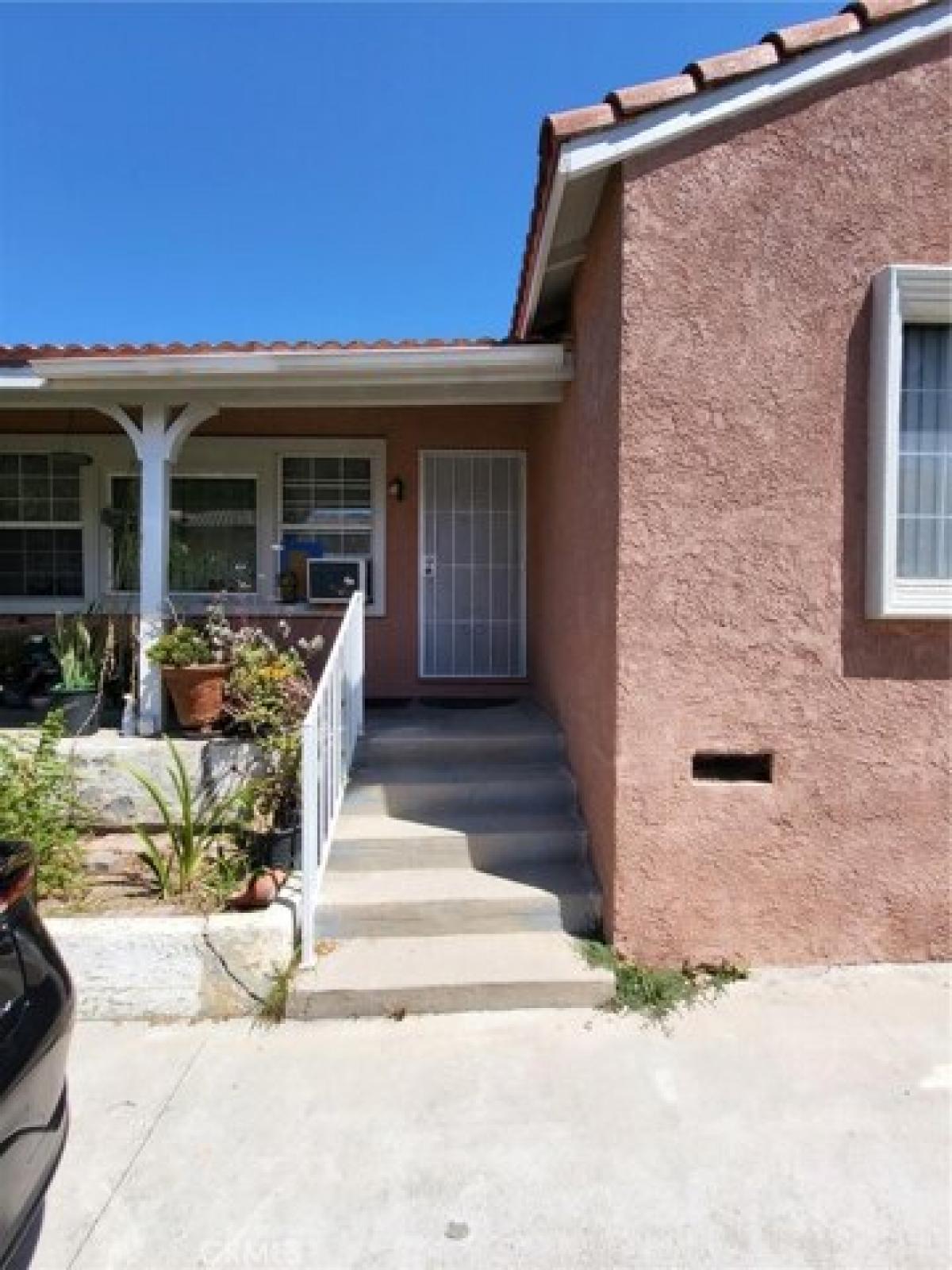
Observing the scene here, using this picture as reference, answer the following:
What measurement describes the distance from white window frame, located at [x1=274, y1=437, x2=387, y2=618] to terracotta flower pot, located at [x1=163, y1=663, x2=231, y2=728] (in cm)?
227

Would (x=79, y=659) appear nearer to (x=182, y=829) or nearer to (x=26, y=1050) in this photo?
(x=182, y=829)

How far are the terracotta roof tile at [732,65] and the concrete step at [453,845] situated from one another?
149 inches

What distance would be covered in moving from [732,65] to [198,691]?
436 cm

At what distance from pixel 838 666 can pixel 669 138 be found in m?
2.63

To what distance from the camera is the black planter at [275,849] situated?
13.3 ft

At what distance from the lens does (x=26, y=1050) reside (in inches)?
75.7

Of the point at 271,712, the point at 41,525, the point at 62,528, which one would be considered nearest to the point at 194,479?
the point at 62,528

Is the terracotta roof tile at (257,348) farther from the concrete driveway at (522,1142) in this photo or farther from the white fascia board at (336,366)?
the concrete driveway at (522,1142)

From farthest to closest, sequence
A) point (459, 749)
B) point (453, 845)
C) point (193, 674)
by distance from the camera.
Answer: point (459, 749), point (193, 674), point (453, 845)

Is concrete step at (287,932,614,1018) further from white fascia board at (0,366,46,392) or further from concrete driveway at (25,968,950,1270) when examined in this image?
white fascia board at (0,366,46,392)

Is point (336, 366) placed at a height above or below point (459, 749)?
above

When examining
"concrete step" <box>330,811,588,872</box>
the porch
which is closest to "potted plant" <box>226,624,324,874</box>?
"concrete step" <box>330,811,588,872</box>

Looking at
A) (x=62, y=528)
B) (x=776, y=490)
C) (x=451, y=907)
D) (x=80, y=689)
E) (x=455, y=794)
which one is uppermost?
(x=62, y=528)

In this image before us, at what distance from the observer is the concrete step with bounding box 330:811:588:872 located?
167 inches
